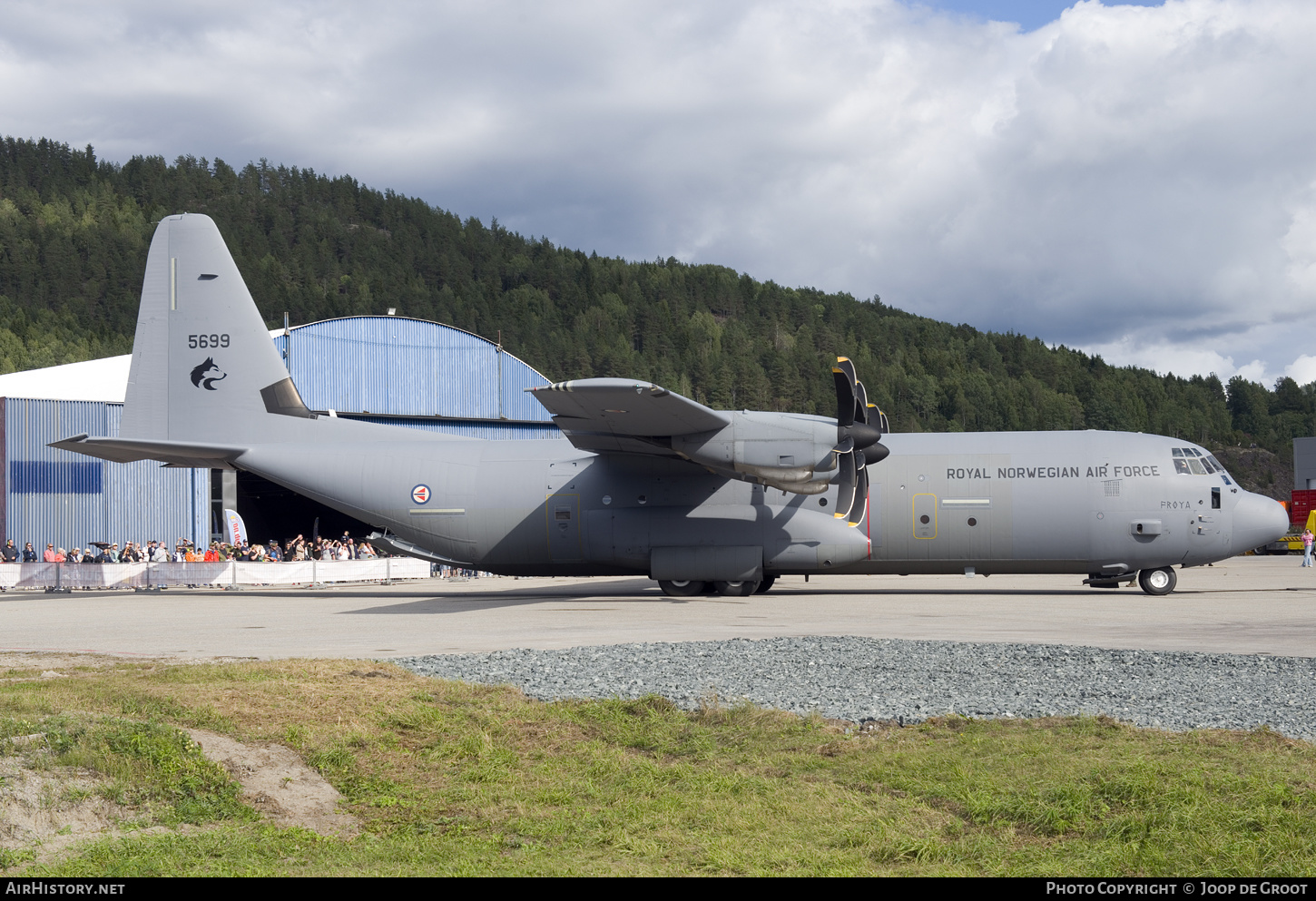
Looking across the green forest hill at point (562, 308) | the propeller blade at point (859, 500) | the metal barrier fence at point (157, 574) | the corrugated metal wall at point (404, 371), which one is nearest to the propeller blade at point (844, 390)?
the propeller blade at point (859, 500)

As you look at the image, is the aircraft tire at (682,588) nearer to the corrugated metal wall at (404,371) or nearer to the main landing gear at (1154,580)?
the main landing gear at (1154,580)

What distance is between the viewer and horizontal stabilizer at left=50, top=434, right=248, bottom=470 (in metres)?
22.3

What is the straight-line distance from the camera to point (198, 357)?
24.3 m

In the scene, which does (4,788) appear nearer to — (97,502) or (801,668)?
(801,668)

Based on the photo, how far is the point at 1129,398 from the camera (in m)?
150

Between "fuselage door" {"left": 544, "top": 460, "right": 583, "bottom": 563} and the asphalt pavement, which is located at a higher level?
"fuselage door" {"left": 544, "top": 460, "right": 583, "bottom": 563}

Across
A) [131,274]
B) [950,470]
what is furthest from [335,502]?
[131,274]

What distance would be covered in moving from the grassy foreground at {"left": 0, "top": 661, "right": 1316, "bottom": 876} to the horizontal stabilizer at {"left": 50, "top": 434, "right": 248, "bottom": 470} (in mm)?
15262

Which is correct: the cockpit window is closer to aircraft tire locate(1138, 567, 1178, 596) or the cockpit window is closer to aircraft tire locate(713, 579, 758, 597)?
aircraft tire locate(1138, 567, 1178, 596)

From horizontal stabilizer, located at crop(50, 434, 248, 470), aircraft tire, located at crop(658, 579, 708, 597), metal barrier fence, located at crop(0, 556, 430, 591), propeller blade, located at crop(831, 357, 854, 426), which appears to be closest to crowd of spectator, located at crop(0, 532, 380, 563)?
metal barrier fence, located at crop(0, 556, 430, 591)

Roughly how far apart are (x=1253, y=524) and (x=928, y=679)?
15.3 meters

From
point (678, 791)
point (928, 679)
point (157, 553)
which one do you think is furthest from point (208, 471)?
point (678, 791)

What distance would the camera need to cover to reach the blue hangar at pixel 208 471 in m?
35.1

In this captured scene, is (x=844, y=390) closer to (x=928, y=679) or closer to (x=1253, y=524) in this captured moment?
(x=1253, y=524)
